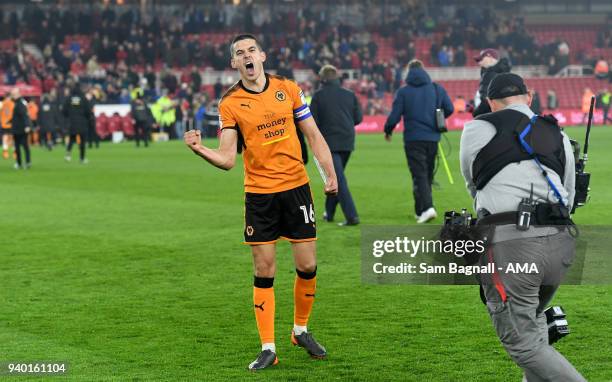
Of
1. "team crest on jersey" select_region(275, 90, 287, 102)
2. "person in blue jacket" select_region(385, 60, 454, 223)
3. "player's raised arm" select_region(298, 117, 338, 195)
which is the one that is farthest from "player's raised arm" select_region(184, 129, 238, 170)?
"person in blue jacket" select_region(385, 60, 454, 223)

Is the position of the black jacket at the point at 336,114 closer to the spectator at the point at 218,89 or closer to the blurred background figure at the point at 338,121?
the blurred background figure at the point at 338,121

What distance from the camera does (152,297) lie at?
33.7 ft

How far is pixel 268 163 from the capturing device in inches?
298

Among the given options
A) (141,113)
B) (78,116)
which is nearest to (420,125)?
(78,116)

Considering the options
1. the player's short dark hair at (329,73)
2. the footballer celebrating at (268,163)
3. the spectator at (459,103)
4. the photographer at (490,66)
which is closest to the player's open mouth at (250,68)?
the footballer celebrating at (268,163)

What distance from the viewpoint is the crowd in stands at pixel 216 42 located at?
50406 mm

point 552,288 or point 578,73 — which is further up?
point 552,288

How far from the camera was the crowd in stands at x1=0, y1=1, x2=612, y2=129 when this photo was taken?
165 feet

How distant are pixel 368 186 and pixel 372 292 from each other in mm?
11071

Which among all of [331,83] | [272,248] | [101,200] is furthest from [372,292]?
[101,200]

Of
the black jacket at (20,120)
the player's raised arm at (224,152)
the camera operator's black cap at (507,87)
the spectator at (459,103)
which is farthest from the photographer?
the spectator at (459,103)

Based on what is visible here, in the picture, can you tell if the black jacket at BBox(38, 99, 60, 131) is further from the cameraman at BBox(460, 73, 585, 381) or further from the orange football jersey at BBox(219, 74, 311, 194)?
the cameraman at BBox(460, 73, 585, 381)

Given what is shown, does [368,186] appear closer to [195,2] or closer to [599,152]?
[599,152]

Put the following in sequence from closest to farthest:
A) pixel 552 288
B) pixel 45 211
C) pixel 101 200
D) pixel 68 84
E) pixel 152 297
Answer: pixel 552 288 → pixel 152 297 → pixel 45 211 → pixel 101 200 → pixel 68 84
